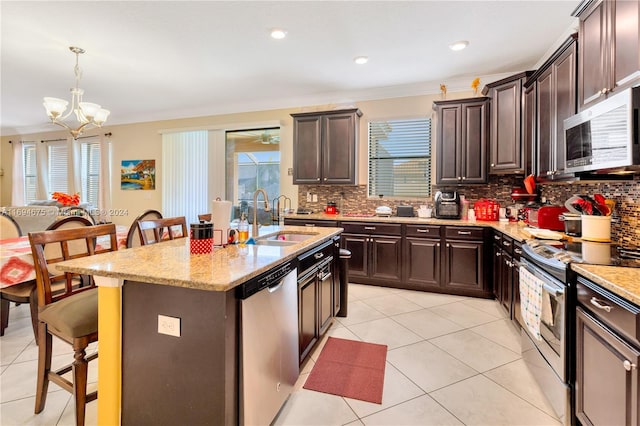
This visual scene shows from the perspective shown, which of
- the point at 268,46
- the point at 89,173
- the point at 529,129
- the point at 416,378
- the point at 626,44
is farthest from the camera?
the point at 89,173

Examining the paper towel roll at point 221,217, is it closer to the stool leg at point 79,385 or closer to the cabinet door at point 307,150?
the stool leg at point 79,385

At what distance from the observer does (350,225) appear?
4.08 m

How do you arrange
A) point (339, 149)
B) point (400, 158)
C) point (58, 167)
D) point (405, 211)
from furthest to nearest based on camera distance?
point (58, 167)
point (400, 158)
point (339, 149)
point (405, 211)

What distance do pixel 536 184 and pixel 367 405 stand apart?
320cm

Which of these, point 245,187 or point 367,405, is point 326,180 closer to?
point 245,187

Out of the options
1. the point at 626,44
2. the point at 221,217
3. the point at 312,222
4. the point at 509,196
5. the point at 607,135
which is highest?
the point at 626,44

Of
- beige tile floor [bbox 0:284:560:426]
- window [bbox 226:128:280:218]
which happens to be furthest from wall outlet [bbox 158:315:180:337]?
window [bbox 226:128:280:218]

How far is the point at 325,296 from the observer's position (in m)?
2.50

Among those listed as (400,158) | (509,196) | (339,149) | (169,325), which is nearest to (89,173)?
(339,149)

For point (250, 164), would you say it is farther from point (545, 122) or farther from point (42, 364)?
point (545, 122)

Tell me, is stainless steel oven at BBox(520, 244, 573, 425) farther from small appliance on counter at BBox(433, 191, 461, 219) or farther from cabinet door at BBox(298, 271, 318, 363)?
small appliance on counter at BBox(433, 191, 461, 219)

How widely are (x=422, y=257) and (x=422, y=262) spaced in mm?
63

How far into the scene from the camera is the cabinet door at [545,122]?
2.68m

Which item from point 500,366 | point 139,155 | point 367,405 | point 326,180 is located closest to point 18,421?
point 367,405
